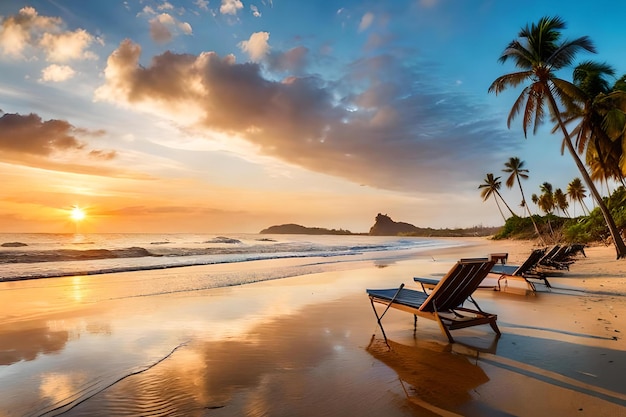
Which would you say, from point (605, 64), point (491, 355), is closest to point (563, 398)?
point (491, 355)

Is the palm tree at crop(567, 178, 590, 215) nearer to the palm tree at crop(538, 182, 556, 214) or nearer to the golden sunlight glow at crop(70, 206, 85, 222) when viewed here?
the palm tree at crop(538, 182, 556, 214)

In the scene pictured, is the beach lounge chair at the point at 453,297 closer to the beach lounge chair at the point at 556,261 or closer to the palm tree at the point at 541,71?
the beach lounge chair at the point at 556,261

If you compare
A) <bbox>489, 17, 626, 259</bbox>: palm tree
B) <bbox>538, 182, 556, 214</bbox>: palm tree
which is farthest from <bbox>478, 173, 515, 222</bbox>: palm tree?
<bbox>489, 17, 626, 259</bbox>: palm tree

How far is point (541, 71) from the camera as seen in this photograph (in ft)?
65.9

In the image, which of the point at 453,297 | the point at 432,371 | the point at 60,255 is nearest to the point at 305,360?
the point at 432,371

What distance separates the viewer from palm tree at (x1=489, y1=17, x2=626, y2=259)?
19.5 m

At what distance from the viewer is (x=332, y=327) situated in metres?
6.77

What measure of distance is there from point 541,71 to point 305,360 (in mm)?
21425

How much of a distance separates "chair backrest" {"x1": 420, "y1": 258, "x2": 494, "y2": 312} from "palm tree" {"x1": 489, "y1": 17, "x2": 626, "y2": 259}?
17654 mm

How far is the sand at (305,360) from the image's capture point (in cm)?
362

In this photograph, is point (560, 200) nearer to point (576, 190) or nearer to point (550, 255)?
point (576, 190)

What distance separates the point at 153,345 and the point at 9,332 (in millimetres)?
3139

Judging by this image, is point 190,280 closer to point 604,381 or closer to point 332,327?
point 332,327

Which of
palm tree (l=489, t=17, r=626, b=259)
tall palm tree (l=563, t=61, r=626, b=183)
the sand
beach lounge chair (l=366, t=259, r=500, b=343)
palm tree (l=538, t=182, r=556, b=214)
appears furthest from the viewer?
palm tree (l=538, t=182, r=556, b=214)
